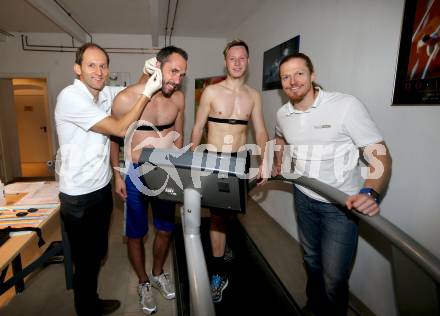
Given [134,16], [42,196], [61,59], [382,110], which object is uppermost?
[134,16]

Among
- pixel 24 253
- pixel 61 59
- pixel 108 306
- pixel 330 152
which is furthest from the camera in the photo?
pixel 61 59

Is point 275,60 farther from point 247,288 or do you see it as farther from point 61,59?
point 61,59

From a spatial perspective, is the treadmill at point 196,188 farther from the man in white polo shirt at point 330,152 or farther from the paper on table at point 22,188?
the paper on table at point 22,188

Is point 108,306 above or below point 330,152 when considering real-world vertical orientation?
below

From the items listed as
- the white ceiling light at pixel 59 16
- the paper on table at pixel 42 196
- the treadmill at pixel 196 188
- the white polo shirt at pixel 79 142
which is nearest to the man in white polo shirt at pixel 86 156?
the white polo shirt at pixel 79 142

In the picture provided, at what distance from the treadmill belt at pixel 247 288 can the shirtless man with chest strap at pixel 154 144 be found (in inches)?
9.5

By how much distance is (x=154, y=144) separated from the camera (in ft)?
6.35

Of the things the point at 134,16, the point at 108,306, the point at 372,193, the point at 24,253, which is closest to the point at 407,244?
the point at 372,193

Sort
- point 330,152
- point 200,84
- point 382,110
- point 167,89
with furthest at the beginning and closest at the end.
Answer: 1. point 200,84
2. point 167,89
3. point 382,110
4. point 330,152

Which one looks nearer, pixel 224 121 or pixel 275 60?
pixel 224 121

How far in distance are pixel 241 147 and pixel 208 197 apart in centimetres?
142

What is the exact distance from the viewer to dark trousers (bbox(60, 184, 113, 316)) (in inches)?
63.2

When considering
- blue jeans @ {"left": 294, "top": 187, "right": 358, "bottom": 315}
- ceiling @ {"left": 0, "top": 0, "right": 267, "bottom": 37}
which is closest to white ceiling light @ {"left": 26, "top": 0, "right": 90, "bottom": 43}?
ceiling @ {"left": 0, "top": 0, "right": 267, "bottom": 37}

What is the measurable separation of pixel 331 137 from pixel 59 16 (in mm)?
4278
